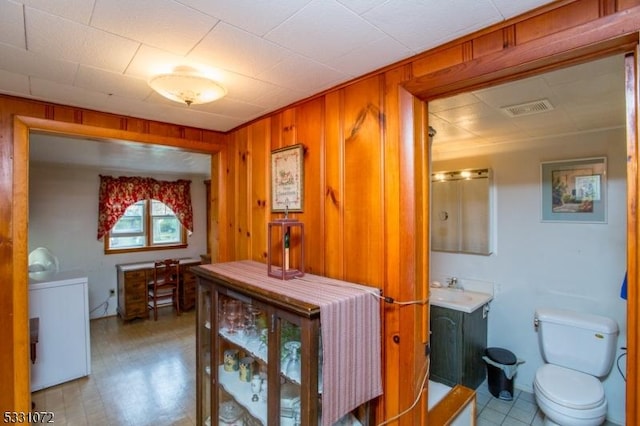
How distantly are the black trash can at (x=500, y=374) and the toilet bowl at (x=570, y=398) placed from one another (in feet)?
1.18

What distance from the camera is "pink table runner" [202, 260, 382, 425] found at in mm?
1174

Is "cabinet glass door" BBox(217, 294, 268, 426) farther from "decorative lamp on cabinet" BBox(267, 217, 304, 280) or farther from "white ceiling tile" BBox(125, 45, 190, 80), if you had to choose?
"white ceiling tile" BBox(125, 45, 190, 80)

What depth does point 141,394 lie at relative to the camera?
2697mm

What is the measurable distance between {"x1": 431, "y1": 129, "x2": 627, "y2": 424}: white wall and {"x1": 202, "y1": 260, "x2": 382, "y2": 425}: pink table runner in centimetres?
198

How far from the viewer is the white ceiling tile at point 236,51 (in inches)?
45.1

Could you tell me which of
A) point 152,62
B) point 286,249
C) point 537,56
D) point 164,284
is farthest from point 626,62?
point 164,284

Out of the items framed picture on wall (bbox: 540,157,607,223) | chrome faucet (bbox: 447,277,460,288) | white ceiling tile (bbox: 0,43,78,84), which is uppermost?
white ceiling tile (bbox: 0,43,78,84)

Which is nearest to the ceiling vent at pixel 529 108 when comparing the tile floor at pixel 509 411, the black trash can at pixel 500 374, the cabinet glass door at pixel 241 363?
the cabinet glass door at pixel 241 363

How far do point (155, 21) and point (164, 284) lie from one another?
4385 mm

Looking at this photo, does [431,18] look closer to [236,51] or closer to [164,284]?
[236,51]

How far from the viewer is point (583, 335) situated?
227 cm

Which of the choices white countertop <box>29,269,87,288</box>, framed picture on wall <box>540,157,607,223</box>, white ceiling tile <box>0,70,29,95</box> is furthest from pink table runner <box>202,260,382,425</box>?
white countertop <box>29,269,87,288</box>

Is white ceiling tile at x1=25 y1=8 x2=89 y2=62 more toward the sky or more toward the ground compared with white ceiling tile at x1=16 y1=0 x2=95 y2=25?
more toward the sky

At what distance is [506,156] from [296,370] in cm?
256
